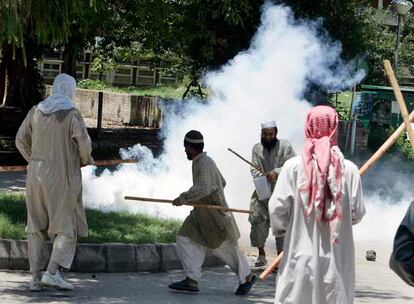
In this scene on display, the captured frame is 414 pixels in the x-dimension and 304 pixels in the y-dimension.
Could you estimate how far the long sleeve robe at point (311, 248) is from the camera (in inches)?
227

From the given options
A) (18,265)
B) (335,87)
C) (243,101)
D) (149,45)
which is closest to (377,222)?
(243,101)

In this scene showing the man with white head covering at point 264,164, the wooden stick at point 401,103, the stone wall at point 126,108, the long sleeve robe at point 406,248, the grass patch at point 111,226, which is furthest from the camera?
the stone wall at point 126,108

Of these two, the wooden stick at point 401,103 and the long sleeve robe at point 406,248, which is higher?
the wooden stick at point 401,103

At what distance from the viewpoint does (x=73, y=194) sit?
8.47 m

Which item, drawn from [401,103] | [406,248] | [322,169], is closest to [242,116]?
[322,169]

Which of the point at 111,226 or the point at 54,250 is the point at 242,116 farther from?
the point at 54,250

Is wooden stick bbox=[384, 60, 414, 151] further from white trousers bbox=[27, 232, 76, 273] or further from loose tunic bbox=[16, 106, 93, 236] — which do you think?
white trousers bbox=[27, 232, 76, 273]

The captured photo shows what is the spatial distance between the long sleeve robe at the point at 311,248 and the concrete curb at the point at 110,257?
3.99 metres

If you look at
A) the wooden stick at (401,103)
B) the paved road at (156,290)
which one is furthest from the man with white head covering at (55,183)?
the wooden stick at (401,103)

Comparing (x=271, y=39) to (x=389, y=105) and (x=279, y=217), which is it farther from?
(x=279, y=217)

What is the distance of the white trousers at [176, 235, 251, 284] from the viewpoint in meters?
8.83

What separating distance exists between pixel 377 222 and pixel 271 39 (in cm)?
675

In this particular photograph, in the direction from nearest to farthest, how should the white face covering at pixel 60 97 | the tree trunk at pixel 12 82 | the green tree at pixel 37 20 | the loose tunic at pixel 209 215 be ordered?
the white face covering at pixel 60 97 < the loose tunic at pixel 209 215 < the green tree at pixel 37 20 < the tree trunk at pixel 12 82

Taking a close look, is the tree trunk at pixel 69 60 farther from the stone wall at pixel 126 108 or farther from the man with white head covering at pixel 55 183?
the man with white head covering at pixel 55 183
